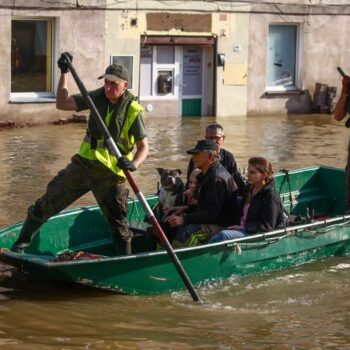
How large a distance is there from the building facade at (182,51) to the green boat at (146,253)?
36.9 feet

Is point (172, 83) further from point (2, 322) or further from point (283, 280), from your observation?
point (2, 322)

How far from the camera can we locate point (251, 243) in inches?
392

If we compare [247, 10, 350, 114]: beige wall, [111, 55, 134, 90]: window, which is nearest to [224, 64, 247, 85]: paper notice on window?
[247, 10, 350, 114]: beige wall

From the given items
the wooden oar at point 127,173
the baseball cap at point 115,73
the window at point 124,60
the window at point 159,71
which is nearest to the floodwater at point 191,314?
the wooden oar at point 127,173

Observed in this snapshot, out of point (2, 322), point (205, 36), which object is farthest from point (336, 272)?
point (205, 36)

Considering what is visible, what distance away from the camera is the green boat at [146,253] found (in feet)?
30.1

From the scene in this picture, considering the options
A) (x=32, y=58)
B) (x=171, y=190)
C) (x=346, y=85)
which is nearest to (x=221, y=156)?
(x=171, y=190)

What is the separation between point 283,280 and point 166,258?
157 centimetres

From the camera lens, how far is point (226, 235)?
9930 mm

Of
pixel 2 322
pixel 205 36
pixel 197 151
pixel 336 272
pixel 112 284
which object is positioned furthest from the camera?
pixel 205 36

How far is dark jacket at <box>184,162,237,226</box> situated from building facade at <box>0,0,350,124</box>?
11.9 meters

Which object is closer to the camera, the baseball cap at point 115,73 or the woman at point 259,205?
the baseball cap at point 115,73

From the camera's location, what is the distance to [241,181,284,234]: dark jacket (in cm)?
1005

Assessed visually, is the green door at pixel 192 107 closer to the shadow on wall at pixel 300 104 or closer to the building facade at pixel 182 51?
the building facade at pixel 182 51
